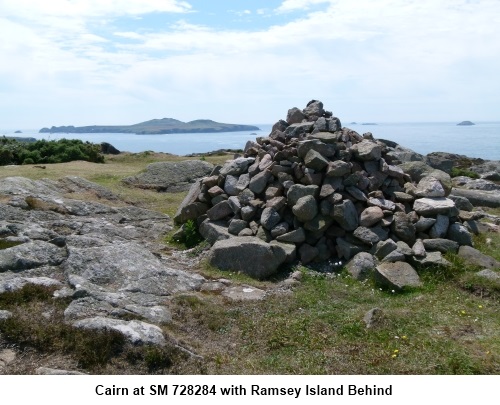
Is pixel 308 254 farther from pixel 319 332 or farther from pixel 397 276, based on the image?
pixel 319 332

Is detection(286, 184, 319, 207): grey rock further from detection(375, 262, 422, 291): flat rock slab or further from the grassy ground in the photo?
detection(375, 262, 422, 291): flat rock slab

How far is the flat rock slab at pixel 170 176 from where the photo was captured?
24.9 metres

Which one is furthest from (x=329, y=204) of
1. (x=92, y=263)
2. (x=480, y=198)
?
(x=480, y=198)

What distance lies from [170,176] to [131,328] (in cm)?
1757

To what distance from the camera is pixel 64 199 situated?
60.7 ft

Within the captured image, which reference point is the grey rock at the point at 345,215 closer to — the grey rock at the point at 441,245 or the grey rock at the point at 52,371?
the grey rock at the point at 441,245

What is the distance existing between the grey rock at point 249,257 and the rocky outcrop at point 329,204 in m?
0.03

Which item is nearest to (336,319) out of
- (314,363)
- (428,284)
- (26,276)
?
(314,363)

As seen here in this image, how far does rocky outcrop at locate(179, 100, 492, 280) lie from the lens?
13.6m

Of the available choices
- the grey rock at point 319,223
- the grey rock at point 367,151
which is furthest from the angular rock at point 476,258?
the grey rock at point 367,151

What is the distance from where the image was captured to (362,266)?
12719 mm

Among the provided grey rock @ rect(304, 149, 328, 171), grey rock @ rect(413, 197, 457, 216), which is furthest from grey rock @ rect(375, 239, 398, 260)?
grey rock @ rect(304, 149, 328, 171)

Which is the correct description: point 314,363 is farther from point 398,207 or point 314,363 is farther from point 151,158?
point 151,158

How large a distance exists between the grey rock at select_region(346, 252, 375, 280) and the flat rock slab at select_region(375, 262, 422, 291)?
12.1 inches
